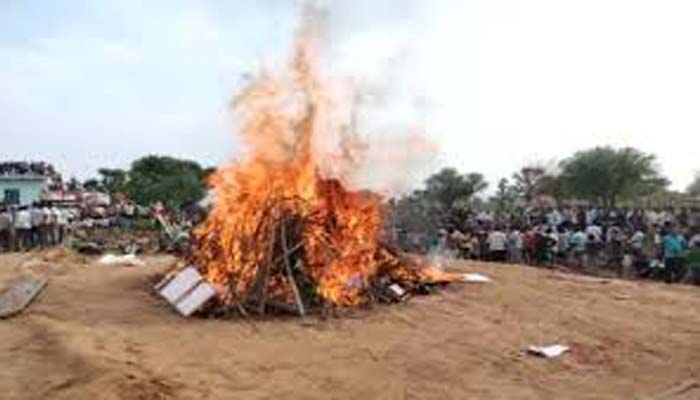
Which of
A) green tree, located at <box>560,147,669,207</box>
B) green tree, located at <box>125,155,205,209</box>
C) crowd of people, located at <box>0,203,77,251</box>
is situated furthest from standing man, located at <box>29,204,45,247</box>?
green tree, located at <box>560,147,669,207</box>

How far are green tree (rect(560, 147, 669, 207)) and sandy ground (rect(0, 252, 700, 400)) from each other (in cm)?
3719

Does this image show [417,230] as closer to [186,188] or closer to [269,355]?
[269,355]

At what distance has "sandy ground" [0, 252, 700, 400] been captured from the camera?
1196cm

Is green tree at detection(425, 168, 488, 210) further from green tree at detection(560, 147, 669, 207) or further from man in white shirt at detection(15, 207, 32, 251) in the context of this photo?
man in white shirt at detection(15, 207, 32, 251)

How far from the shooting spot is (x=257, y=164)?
18.9 m

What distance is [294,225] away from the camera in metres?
17.6

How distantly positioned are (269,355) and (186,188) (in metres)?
40.8

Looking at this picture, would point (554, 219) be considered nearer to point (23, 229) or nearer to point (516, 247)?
point (516, 247)

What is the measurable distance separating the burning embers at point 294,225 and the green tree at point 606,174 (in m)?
37.3

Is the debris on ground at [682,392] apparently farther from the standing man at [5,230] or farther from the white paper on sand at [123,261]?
the standing man at [5,230]

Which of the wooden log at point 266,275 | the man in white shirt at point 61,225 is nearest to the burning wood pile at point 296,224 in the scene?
the wooden log at point 266,275

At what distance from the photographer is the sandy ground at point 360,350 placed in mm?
11961

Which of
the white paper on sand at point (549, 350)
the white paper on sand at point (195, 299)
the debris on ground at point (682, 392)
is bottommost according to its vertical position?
the debris on ground at point (682, 392)

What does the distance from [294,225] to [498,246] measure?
448 inches
